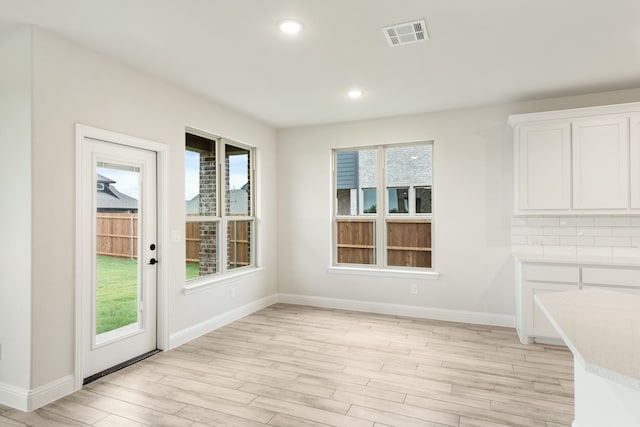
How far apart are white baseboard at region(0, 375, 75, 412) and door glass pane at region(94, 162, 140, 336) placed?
1.65 feet

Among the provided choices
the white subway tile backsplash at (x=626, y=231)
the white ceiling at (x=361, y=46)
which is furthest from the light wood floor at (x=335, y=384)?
the white ceiling at (x=361, y=46)

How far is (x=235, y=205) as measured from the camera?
16.5 feet

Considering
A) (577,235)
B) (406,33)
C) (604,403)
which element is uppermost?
(406,33)

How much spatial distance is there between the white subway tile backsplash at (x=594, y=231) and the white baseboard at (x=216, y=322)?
13.4ft

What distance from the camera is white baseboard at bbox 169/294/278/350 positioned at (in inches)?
153

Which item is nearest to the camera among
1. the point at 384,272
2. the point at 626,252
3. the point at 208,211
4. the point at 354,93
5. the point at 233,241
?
the point at 626,252

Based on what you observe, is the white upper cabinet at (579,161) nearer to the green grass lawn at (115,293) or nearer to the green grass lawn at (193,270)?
the green grass lawn at (193,270)

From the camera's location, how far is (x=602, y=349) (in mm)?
1311

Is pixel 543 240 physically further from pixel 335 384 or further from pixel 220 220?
pixel 220 220

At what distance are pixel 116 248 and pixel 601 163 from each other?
481 cm

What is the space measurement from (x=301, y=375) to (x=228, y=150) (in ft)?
9.80

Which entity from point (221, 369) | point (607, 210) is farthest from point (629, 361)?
point (607, 210)

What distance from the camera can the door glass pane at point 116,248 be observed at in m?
3.18

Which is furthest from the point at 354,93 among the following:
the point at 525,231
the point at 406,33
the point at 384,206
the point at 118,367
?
the point at 118,367
